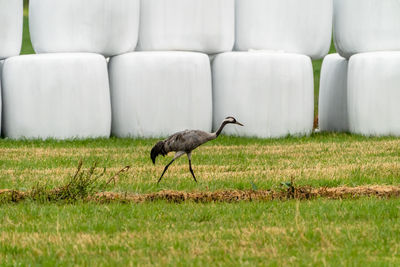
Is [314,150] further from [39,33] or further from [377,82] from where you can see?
[39,33]

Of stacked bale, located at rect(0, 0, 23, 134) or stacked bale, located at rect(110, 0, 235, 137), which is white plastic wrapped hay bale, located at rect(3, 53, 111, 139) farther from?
stacked bale, located at rect(0, 0, 23, 134)

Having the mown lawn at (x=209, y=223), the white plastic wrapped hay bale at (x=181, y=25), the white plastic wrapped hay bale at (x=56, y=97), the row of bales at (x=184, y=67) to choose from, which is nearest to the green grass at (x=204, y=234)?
the mown lawn at (x=209, y=223)

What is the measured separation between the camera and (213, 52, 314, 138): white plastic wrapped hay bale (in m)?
14.7

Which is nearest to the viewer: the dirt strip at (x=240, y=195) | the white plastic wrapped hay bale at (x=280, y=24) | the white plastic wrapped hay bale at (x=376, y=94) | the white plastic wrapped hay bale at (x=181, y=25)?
the dirt strip at (x=240, y=195)

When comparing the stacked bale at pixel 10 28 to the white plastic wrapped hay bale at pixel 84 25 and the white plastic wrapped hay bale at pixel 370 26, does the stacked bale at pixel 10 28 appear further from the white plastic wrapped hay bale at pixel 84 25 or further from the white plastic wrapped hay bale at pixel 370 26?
the white plastic wrapped hay bale at pixel 370 26

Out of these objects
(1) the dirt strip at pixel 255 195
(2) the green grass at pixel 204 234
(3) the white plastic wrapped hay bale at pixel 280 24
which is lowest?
(1) the dirt strip at pixel 255 195

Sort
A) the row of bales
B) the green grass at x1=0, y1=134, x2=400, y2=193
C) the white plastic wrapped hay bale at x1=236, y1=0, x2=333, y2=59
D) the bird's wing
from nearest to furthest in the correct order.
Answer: the bird's wing
the green grass at x1=0, y1=134, x2=400, y2=193
the row of bales
the white plastic wrapped hay bale at x1=236, y1=0, x2=333, y2=59

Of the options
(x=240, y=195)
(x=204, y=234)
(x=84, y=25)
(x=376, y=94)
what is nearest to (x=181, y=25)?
(x=84, y=25)

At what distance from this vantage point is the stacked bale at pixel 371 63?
48.0 feet

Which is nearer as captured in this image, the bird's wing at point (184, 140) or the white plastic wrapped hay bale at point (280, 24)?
the bird's wing at point (184, 140)

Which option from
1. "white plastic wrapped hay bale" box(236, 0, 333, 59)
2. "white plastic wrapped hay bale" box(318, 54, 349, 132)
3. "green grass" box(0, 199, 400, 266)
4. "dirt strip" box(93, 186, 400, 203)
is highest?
"white plastic wrapped hay bale" box(236, 0, 333, 59)

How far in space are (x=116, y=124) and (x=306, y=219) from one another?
8426 mm

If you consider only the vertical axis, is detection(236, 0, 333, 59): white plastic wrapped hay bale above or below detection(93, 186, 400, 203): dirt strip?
above

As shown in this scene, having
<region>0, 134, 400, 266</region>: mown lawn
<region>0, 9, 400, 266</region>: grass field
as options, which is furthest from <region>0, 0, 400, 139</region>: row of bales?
<region>0, 134, 400, 266</region>: mown lawn
